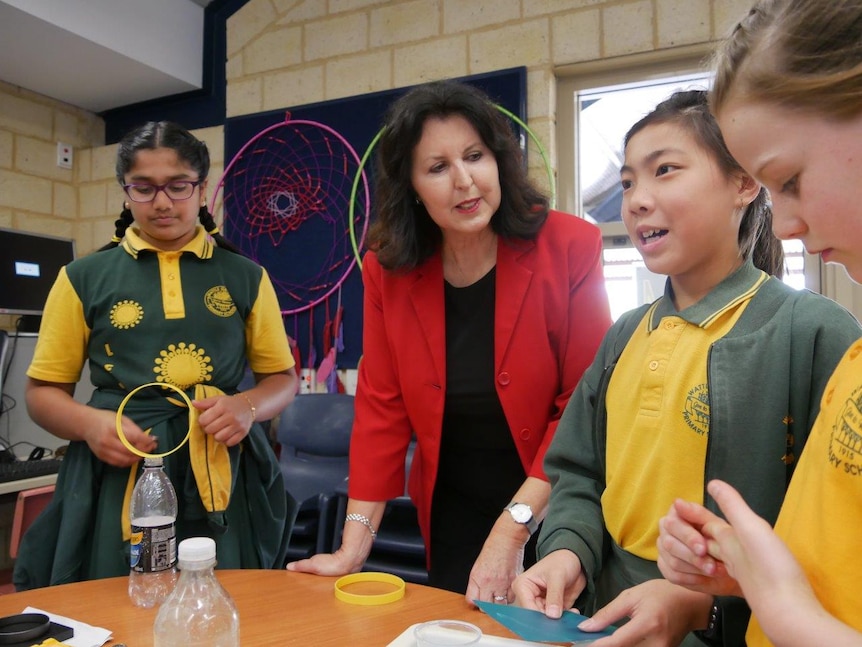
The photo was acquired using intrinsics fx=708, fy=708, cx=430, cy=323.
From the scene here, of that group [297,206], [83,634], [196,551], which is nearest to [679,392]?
[196,551]

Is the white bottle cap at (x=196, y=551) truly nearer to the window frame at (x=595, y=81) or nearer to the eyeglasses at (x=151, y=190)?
the eyeglasses at (x=151, y=190)

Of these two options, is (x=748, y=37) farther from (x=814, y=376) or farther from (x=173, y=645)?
(x=173, y=645)

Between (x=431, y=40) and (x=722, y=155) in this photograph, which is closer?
(x=722, y=155)

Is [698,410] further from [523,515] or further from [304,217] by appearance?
[304,217]

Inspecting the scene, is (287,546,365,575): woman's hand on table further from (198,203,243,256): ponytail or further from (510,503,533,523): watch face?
(198,203,243,256): ponytail

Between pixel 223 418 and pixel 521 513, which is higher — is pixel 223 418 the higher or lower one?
the higher one

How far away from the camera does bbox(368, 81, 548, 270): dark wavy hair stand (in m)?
1.44

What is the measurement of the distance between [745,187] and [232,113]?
130 inches

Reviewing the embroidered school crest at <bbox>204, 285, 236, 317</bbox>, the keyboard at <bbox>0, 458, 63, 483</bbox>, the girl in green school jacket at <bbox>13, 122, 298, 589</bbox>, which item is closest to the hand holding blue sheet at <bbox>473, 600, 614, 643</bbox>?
the girl in green school jacket at <bbox>13, 122, 298, 589</bbox>

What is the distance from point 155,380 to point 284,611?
2.13 feet

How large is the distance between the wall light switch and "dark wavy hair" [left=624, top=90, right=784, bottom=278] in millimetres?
3841

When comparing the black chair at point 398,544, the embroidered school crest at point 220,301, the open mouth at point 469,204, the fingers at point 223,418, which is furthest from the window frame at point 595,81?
the fingers at point 223,418

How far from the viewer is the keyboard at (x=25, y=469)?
2.51 m

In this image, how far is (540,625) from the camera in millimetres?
857
